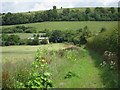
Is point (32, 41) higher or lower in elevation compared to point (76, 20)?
lower

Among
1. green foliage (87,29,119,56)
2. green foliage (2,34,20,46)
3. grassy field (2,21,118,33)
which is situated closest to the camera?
green foliage (87,29,119,56)

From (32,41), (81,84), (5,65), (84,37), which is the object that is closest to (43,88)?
(81,84)

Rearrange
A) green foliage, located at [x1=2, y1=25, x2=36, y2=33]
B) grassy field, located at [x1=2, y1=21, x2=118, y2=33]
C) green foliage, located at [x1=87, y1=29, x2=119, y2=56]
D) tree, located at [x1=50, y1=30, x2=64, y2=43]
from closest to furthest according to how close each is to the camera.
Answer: green foliage, located at [x1=87, y1=29, x2=119, y2=56] < tree, located at [x1=50, y1=30, x2=64, y2=43] < green foliage, located at [x1=2, y1=25, x2=36, y2=33] < grassy field, located at [x1=2, y1=21, x2=118, y2=33]

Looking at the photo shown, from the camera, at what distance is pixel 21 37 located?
63.5 m

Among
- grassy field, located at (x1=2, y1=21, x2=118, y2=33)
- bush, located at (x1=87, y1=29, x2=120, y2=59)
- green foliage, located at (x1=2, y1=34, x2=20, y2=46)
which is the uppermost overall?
grassy field, located at (x1=2, y1=21, x2=118, y2=33)

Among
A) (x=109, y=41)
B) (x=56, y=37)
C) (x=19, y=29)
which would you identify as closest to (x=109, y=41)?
(x=109, y=41)

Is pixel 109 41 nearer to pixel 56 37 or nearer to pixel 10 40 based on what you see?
pixel 56 37

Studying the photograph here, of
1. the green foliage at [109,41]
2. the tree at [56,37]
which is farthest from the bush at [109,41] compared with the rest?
the tree at [56,37]

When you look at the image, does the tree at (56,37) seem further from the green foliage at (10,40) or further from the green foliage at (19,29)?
the green foliage at (19,29)

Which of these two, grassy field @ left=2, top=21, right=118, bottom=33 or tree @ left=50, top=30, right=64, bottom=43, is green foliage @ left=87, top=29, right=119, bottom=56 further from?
grassy field @ left=2, top=21, right=118, bottom=33

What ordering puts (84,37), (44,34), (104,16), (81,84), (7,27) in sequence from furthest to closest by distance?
(104,16) → (44,34) → (7,27) → (84,37) → (81,84)

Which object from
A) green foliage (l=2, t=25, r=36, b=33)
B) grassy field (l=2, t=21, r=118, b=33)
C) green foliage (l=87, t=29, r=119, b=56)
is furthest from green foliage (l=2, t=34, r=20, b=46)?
green foliage (l=87, t=29, r=119, b=56)

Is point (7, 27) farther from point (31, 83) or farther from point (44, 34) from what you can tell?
point (31, 83)

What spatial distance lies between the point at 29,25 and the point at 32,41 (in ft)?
45.2
